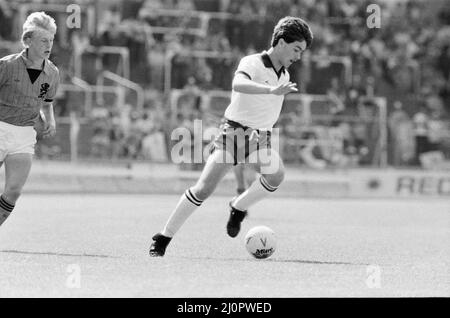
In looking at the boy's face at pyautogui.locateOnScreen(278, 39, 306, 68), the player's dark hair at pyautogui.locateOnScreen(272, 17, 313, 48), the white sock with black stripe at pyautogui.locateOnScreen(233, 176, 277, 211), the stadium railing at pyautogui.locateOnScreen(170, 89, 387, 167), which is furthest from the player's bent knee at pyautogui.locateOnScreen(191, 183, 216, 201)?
the stadium railing at pyautogui.locateOnScreen(170, 89, 387, 167)

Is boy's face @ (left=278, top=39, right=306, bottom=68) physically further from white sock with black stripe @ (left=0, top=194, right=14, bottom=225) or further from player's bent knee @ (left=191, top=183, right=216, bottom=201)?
white sock with black stripe @ (left=0, top=194, right=14, bottom=225)

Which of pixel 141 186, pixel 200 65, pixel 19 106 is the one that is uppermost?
pixel 19 106

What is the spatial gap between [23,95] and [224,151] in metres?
1.93

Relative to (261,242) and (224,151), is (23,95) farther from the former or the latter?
(261,242)

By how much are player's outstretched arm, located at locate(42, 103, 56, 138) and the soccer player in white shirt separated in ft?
4.96

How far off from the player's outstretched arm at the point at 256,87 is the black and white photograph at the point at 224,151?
0.02 meters

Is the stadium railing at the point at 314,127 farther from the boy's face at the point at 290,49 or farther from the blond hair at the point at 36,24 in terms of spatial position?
the blond hair at the point at 36,24

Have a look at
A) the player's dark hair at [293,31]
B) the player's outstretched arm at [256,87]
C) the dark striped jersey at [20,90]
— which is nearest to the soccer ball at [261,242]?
the player's outstretched arm at [256,87]

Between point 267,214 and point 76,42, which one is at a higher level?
point 76,42

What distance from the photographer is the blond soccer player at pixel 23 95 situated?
8.88 m

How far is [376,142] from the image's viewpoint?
2275 cm
